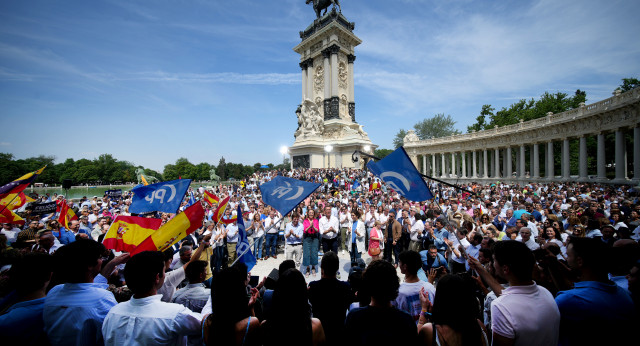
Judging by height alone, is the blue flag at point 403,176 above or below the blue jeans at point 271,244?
above

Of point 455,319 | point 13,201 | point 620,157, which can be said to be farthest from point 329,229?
point 620,157

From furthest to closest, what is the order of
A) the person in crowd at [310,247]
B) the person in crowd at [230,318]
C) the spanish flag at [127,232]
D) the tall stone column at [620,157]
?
the tall stone column at [620,157], the person in crowd at [310,247], the spanish flag at [127,232], the person in crowd at [230,318]

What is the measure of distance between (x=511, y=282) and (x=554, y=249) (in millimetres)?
1904

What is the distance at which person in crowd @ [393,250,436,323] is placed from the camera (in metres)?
2.88

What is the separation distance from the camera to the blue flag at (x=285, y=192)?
16.3 feet

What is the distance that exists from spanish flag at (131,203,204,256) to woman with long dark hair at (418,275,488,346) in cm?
348

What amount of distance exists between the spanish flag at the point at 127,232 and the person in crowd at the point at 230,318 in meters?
3.28

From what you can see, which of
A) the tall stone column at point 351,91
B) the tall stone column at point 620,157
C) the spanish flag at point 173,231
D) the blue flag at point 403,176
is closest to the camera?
the spanish flag at point 173,231

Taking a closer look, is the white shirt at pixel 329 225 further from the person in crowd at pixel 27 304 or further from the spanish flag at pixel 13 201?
the spanish flag at pixel 13 201

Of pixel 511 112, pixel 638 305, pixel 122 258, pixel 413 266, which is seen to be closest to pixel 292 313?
pixel 413 266

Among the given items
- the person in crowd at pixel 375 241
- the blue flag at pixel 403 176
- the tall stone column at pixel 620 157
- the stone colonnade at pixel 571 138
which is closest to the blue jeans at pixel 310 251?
the person in crowd at pixel 375 241

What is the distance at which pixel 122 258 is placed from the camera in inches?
130

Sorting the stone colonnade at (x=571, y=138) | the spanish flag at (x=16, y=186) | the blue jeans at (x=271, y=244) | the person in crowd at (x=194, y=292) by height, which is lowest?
the blue jeans at (x=271, y=244)

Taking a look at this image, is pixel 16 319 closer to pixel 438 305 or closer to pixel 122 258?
pixel 122 258
